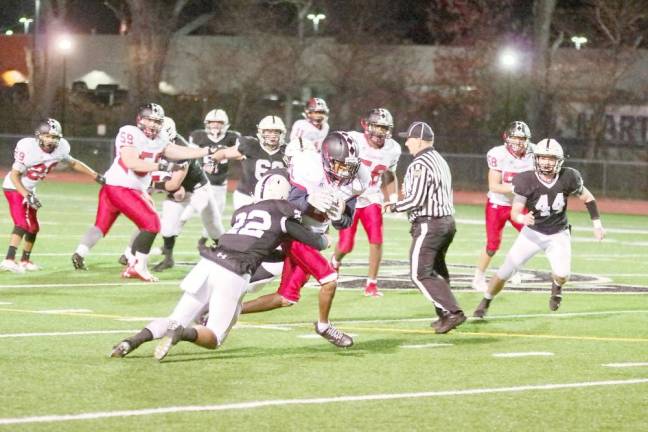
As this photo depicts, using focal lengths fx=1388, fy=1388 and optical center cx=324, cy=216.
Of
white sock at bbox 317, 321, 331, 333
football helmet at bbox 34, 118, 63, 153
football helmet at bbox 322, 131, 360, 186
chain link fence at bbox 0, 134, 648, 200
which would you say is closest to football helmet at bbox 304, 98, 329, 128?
football helmet at bbox 34, 118, 63, 153

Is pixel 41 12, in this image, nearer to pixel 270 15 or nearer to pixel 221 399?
pixel 270 15

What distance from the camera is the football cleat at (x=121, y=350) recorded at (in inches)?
332

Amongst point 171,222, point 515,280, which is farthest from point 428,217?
point 171,222

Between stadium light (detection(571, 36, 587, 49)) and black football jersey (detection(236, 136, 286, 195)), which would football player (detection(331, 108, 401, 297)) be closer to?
black football jersey (detection(236, 136, 286, 195))

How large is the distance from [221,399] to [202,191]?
7.99 m

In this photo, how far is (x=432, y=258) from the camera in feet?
34.6

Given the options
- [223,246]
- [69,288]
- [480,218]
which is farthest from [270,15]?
[223,246]

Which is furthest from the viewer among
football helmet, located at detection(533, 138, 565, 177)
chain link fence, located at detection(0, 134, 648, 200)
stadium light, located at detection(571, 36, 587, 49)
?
stadium light, located at detection(571, 36, 587, 49)

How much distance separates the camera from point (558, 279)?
38.3 ft

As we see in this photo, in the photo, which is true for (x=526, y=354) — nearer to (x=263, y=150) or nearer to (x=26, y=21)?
(x=263, y=150)

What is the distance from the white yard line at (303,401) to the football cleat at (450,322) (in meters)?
2.01

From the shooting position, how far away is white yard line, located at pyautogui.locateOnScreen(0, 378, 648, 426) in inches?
266

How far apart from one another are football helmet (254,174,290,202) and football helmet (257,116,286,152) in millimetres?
4651

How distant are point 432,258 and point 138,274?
4.12 meters
